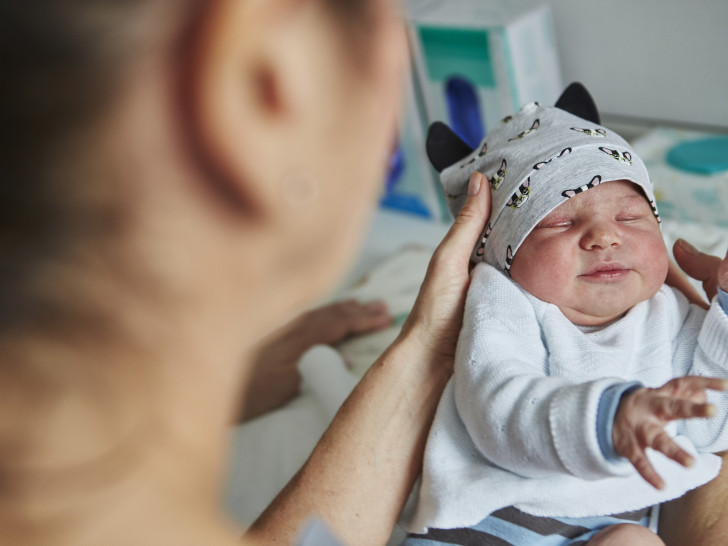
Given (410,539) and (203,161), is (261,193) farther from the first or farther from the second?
(410,539)

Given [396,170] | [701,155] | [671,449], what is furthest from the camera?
[396,170]

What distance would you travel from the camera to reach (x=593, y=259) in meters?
0.81

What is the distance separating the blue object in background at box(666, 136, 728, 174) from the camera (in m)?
1.34

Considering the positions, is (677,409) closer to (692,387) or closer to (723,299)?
(692,387)

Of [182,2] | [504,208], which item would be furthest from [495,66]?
[182,2]

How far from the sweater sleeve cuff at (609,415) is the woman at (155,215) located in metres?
0.40

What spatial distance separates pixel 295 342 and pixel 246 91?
1200 millimetres

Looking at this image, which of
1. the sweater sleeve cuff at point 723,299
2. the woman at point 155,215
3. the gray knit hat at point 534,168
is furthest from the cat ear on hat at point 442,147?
the woman at point 155,215

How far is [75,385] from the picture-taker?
20 cm

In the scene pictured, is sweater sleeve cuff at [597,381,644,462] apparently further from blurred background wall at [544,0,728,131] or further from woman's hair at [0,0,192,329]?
blurred background wall at [544,0,728,131]

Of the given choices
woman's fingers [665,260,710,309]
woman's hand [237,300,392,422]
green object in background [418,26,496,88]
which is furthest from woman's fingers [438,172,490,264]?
green object in background [418,26,496,88]

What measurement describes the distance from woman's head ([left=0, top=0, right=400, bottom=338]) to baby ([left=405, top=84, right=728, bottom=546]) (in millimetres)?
458

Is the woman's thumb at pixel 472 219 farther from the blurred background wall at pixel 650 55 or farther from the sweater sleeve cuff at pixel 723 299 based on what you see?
the blurred background wall at pixel 650 55

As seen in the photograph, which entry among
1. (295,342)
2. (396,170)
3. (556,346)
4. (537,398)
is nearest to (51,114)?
(537,398)
